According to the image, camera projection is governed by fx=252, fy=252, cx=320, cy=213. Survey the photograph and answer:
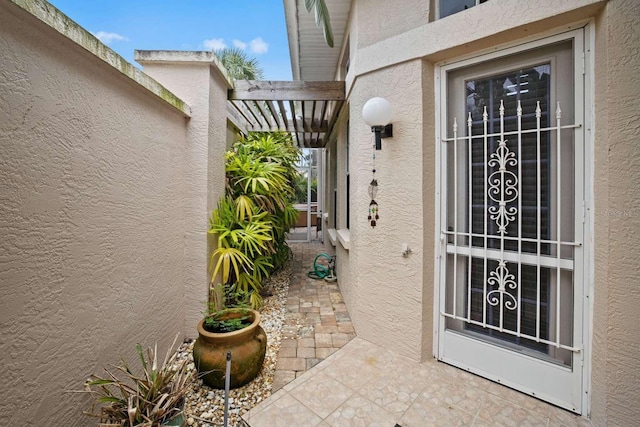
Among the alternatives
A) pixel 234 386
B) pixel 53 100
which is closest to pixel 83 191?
pixel 53 100

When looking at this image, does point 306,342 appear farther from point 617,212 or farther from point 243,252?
point 617,212

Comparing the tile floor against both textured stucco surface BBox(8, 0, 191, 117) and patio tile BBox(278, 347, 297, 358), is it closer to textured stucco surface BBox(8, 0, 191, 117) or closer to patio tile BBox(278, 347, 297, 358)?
patio tile BBox(278, 347, 297, 358)

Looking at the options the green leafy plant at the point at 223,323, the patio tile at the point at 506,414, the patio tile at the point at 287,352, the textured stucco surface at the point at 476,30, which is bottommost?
the patio tile at the point at 506,414

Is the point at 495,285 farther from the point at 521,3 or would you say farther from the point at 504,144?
the point at 521,3

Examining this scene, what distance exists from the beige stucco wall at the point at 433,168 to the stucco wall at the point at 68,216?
2.81m

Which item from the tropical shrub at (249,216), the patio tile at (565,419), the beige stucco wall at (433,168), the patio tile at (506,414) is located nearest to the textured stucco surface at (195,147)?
the tropical shrub at (249,216)

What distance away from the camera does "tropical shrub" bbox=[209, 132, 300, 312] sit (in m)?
A: 4.11

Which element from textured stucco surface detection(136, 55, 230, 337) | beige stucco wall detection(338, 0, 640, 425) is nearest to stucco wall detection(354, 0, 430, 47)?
beige stucco wall detection(338, 0, 640, 425)

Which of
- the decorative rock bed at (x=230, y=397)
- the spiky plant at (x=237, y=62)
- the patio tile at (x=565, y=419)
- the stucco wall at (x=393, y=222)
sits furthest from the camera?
the spiky plant at (x=237, y=62)

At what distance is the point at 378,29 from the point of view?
3.62 m

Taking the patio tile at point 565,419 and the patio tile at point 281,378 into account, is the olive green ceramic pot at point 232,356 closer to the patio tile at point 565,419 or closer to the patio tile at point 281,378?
the patio tile at point 281,378

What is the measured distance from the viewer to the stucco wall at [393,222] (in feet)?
10.6

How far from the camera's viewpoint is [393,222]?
3.43 meters

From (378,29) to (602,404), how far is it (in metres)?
4.88
